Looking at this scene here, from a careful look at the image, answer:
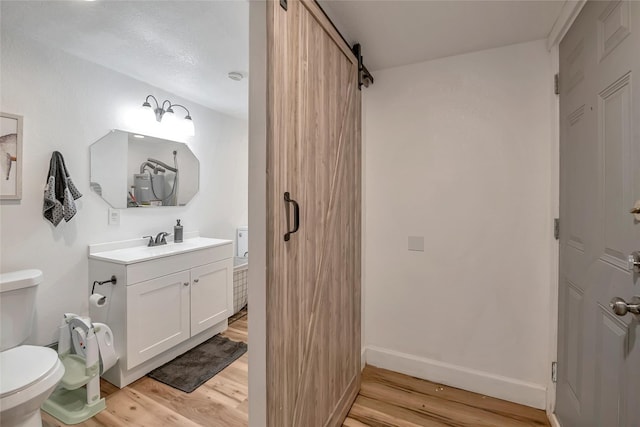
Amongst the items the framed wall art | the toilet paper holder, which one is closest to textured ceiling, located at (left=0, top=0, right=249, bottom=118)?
the framed wall art

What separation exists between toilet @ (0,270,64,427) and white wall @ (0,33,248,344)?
212 mm

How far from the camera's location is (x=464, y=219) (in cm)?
201

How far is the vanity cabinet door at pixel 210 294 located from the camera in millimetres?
2523

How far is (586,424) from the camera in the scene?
1250mm

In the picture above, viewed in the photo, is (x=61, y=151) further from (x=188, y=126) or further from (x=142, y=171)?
(x=188, y=126)

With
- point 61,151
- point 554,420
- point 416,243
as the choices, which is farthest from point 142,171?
point 554,420

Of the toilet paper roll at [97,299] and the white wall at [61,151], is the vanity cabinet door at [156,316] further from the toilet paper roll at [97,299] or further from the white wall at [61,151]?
the white wall at [61,151]

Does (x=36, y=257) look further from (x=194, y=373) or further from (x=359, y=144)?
(x=359, y=144)

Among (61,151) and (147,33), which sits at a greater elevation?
(147,33)

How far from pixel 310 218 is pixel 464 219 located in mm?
1264

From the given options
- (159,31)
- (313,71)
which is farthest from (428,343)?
(159,31)

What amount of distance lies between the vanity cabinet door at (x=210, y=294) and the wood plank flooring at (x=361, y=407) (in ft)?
1.90

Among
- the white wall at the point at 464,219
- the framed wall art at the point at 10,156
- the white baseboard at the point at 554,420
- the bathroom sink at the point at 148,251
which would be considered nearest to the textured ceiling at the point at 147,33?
the framed wall art at the point at 10,156

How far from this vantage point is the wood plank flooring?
170 centimetres
